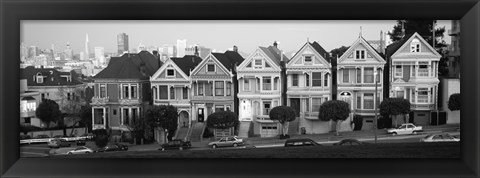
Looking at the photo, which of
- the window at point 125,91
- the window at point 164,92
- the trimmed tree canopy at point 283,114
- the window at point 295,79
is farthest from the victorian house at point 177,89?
the window at point 295,79

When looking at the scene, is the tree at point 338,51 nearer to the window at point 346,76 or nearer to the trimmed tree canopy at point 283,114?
the window at point 346,76

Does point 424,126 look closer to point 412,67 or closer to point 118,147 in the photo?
point 412,67

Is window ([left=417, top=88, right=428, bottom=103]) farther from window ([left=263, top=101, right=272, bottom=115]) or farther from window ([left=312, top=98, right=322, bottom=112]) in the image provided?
window ([left=263, top=101, right=272, bottom=115])

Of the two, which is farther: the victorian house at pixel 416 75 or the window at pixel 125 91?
the window at pixel 125 91

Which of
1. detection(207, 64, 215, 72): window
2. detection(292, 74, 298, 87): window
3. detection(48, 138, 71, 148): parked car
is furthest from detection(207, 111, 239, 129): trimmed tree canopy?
detection(48, 138, 71, 148): parked car

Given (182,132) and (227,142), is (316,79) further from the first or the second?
(182,132)
